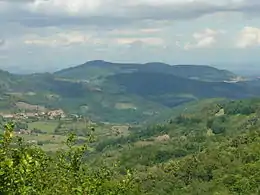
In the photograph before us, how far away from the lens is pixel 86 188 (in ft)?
88.9

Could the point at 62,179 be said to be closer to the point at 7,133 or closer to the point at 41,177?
the point at 41,177

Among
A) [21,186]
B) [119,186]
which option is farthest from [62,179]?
[21,186]

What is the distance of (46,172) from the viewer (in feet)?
102

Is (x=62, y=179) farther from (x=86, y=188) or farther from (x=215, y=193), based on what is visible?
(x=215, y=193)

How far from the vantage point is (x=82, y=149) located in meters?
28.5

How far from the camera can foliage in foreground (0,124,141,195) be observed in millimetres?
20719

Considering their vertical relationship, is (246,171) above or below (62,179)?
below

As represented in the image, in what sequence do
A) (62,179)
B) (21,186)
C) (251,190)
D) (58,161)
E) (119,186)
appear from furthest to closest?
(251,190), (119,186), (58,161), (62,179), (21,186)

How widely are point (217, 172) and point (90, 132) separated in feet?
576

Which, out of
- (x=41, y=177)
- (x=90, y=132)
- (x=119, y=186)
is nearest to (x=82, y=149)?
(x=90, y=132)

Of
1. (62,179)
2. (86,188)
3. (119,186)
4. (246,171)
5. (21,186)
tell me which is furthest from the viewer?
(246,171)

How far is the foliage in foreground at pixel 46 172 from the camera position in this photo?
20719 mm

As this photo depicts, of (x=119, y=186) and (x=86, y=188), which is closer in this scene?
(x=86, y=188)

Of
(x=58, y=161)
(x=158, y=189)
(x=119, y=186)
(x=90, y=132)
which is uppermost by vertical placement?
(x=90, y=132)
